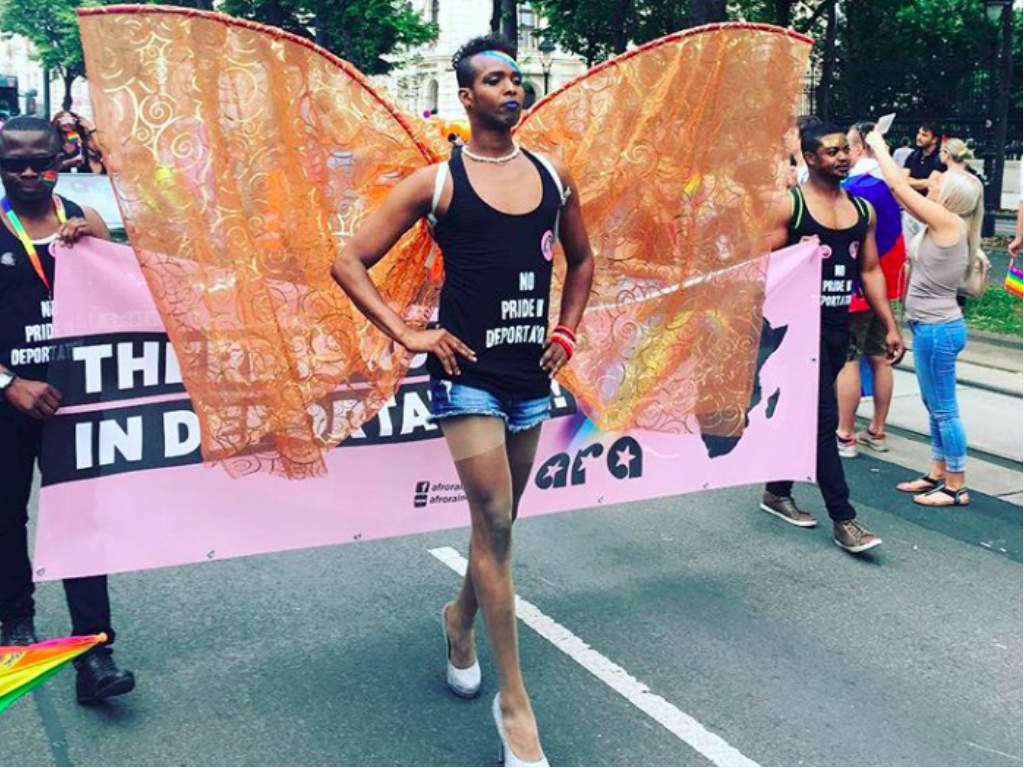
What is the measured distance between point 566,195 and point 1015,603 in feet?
9.34

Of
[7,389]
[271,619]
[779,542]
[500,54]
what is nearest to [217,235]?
[7,389]

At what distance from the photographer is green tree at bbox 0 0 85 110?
1997 inches

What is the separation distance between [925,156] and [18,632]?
11.1m

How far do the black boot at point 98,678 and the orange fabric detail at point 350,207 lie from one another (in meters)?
0.76

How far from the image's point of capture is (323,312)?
403cm

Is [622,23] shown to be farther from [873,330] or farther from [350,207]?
[350,207]

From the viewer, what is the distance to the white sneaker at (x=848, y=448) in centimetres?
749

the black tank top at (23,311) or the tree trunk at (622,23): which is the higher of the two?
the tree trunk at (622,23)

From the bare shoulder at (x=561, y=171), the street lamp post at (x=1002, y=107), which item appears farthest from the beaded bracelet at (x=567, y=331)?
the street lamp post at (x=1002, y=107)

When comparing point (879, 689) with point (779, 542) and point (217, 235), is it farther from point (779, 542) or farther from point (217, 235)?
point (217, 235)

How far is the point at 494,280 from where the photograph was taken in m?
3.51

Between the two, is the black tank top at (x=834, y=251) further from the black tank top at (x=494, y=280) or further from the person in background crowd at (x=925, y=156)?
the person in background crowd at (x=925, y=156)

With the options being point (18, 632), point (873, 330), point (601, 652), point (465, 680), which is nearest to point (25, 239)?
point (18, 632)

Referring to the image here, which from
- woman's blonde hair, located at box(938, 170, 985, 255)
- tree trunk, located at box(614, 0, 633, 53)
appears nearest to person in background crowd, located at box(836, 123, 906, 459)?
woman's blonde hair, located at box(938, 170, 985, 255)
